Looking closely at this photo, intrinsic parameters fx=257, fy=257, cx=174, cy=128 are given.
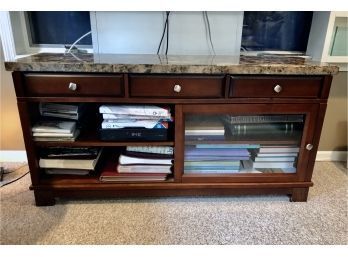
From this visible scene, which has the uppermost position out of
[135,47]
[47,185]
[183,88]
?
[135,47]

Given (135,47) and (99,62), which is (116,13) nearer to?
(135,47)

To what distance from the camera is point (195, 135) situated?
4.02 feet

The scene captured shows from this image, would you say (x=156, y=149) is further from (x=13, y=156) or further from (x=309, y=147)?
(x=13, y=156)

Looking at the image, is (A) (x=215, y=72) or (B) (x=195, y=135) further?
(B) (x=195, y=135)

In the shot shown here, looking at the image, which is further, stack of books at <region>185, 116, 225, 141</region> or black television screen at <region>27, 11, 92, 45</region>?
black television screen at <region>27, 11, 92, 45</region>

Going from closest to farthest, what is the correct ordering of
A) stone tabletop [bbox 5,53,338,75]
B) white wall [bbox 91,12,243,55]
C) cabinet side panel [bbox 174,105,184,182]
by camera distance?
1. stone tabletop [bbox 5,53,338,75]
2. cabinet side panel [bbox 174,105,184,182]
3. white wall [bbox 91,12,243,55]

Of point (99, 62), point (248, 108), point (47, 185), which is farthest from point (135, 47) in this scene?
point (47, 185)

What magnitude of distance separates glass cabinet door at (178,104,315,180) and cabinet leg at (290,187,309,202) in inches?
3.9

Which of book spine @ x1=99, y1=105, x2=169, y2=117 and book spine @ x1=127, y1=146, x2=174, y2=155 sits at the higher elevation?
book spine @ x1=99, y1=105, x2=169, y2=117

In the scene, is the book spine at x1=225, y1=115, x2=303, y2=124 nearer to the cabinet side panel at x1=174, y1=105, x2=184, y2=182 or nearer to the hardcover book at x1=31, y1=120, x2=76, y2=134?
the cabinet side panel at x1=174, y1=105, x2=184, y2=182

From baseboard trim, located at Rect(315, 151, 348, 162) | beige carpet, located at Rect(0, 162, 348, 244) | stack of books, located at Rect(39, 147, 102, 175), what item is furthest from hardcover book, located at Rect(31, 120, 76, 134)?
baseboard trim, located at Rect(315, 151, 348, 162)

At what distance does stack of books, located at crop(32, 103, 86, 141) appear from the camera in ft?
3.77
